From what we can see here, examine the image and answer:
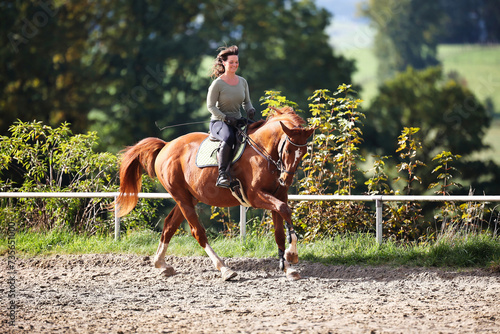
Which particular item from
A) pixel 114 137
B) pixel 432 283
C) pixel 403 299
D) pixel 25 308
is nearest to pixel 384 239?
pixel 432 283

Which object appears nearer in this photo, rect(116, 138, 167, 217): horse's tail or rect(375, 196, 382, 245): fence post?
rect(375, 196, 382, 245): fence post

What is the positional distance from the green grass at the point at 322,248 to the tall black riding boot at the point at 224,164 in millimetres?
1823

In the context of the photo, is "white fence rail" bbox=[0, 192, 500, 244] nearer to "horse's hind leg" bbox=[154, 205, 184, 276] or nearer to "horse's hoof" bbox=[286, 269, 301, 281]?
"horse's hind leg" bbox=[154, 205, 184, 276]

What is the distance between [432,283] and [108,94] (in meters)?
21.4

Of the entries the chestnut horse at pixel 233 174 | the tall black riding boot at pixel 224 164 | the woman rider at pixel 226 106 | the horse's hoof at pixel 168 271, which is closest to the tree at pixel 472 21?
the chestnut horse at pixel 233 174

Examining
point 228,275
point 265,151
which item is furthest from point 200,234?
point 265,151

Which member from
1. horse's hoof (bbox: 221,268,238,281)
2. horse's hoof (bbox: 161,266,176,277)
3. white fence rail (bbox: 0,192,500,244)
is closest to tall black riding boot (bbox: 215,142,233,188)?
horse's hoof (bbox: 221,268,238,281)

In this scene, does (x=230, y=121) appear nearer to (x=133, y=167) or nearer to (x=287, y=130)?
(x=287, y=130)

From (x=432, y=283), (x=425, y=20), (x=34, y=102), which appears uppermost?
(x=425, y=20)

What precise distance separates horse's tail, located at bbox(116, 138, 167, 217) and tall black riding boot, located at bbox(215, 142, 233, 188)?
5.67 ft

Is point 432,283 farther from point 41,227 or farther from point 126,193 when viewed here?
point 41,227

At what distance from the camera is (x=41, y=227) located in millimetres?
10602

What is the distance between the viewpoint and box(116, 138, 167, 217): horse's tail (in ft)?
28.2

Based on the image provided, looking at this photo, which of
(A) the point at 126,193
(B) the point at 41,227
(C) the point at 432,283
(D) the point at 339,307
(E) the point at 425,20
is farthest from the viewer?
(E) the point at 425,20
